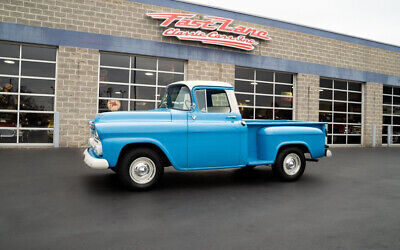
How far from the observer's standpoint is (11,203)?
13.8 ft

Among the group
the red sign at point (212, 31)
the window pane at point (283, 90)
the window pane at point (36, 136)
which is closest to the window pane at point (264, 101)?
the window pane at point (283, 90)

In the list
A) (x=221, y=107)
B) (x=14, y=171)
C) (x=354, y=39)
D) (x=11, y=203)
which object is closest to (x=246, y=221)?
(x=221, y=107)

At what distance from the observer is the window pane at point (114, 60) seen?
41.1ft

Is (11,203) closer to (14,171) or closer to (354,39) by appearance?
(14,171)

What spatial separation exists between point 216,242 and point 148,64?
37.8 feet

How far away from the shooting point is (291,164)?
6.19 m

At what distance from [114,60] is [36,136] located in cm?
464

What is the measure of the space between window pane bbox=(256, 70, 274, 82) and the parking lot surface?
9.72 m

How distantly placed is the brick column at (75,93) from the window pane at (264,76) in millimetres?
8535

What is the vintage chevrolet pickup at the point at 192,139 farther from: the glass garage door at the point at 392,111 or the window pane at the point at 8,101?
the glass garage door at the point at 392,111

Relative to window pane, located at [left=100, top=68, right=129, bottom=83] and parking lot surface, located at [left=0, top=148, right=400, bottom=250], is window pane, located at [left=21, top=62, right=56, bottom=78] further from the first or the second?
parking lot surface, located at [left=0, top=148, right=400, bottom=250]

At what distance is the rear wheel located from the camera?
4.87 metres

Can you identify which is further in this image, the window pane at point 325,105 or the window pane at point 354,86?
the window pane at point 354,86

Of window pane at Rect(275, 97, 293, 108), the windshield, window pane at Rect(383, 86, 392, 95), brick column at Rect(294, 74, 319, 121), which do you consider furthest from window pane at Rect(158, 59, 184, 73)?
window pane at Rect(383, 86, 392, 95)
